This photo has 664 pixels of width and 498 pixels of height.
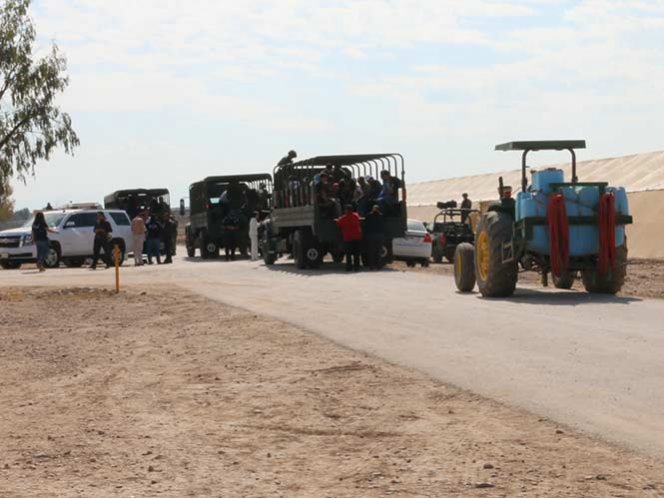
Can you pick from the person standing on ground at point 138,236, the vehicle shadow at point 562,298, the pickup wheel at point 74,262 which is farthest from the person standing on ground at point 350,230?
the pickup wheel at point 74,262

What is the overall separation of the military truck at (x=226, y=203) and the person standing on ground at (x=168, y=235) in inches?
39.7

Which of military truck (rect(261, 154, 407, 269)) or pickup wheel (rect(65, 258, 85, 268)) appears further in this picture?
pickup wheel (rect(65, 258, 85, 268))

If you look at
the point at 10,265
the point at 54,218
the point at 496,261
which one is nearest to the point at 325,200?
the point at 496,261

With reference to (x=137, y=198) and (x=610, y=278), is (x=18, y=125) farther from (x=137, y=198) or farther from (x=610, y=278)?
(x=610, y=278)

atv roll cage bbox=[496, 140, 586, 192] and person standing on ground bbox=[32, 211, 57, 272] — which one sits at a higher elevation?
atv roll cage bbox=[496, 140, 586, 192]

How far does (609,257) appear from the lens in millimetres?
20484

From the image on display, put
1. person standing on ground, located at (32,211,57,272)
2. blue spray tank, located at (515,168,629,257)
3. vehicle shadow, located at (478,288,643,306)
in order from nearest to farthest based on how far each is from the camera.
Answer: vehicle shadow, located at (478,288,643,306)
blue spray tank, located at (515,168,629,257)
person standing on ground, located at (32,211,57,272)

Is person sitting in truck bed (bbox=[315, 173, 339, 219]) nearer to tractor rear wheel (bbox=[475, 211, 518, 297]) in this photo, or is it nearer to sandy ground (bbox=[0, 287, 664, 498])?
tractor rear wheel (bbox=[475, 211, 518, 297])

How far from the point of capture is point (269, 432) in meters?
9.46

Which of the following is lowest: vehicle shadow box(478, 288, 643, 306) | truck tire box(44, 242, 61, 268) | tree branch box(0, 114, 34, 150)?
vehicle shadow box(478, 288, 643, 306)

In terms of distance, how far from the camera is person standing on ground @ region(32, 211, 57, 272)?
130ft

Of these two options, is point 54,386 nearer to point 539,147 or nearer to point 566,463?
point 566,463

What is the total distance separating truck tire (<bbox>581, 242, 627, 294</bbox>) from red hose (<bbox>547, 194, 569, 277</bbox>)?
840mm

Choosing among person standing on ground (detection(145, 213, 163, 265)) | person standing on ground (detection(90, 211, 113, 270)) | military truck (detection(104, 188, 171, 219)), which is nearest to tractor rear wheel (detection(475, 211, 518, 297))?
person standing on ground (detection(90, 211, 113, 270))
